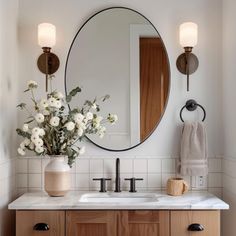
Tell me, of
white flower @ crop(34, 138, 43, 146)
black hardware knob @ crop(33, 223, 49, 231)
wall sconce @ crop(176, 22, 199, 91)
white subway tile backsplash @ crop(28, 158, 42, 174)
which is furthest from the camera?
white subway tile backsplash @ crop(28, 158, 42, 174)

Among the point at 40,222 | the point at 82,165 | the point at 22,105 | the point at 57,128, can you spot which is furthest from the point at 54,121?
the point at 40,222

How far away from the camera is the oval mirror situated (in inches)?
106

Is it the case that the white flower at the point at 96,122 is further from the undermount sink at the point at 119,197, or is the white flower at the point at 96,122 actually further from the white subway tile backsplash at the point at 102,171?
the undermount sink at the point at 119,197

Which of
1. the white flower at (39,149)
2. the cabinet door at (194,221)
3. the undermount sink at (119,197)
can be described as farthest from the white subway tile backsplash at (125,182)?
the white flower at (39,149)

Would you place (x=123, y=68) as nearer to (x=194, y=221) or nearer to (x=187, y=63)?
(x=187, y=63)

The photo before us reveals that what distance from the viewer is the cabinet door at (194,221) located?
222cm

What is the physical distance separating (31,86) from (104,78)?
1.77ft

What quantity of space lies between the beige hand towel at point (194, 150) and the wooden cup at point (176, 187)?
0.12 m

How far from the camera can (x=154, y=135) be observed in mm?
2695

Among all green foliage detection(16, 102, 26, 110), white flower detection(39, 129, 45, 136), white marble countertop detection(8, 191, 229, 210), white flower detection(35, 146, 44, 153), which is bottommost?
white marble countertop detection(8, 191, 229, 210)

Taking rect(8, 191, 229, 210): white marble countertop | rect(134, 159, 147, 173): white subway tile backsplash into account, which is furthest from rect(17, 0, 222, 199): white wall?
rect(8, 191, 229, 210): white marble countertop

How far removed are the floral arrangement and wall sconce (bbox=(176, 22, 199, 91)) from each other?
61 cm

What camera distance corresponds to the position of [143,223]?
2.23 meters

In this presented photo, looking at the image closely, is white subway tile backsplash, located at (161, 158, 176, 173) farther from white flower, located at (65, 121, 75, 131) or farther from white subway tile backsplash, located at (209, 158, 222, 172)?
white flower, located at (65, 121, 75, 131)
